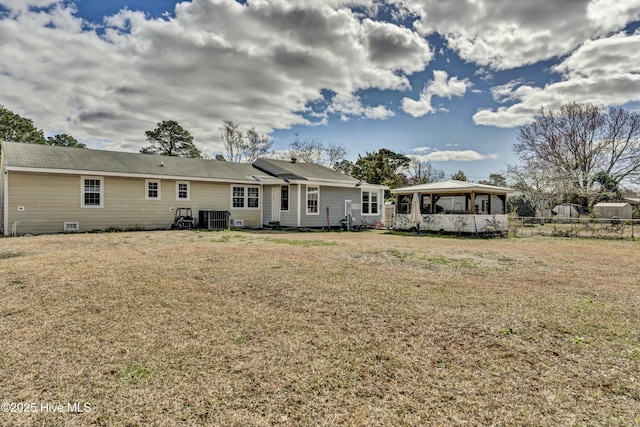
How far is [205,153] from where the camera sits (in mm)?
42750

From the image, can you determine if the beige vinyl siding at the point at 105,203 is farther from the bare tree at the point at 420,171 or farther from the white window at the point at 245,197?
the bare tree at the point at 420,171

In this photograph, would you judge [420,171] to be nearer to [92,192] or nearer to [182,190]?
[182,190]

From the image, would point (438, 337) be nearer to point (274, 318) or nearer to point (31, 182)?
point (274, 318)

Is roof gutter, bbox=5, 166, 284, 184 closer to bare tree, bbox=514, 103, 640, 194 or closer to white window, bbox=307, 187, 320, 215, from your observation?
white window, bbox=307, 187, 320, 215

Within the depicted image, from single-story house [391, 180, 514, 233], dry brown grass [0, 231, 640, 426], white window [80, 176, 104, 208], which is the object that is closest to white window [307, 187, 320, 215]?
single-story house [391, 180, 514, 233]

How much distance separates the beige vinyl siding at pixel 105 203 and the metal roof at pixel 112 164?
1.57 feet

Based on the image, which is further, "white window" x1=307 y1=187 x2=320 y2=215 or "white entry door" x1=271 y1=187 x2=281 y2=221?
"white entry door" x1=271 y1=187 x2=281 y2=221

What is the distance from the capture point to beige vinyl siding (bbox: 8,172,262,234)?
13.3 metres

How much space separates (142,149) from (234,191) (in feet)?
91.1

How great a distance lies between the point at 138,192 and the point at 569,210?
35.6 meters

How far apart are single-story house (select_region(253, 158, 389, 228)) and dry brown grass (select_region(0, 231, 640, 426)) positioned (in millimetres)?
11868

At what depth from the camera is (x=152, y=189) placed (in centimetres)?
1633

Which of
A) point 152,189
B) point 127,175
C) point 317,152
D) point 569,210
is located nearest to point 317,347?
point 127,175

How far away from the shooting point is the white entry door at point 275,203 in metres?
19.4
